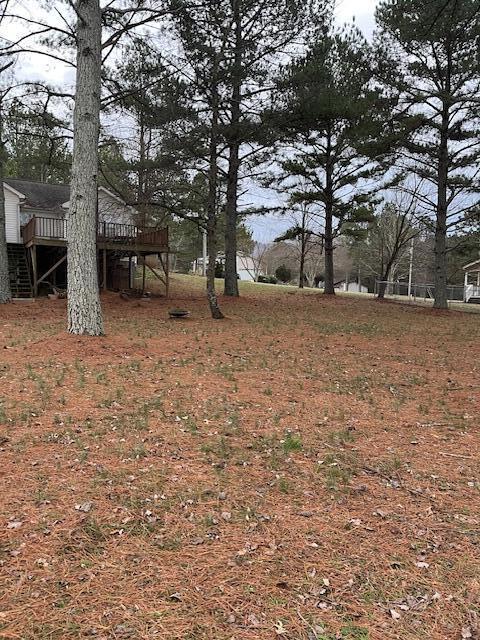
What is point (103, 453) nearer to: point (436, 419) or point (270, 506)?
point (270, 506)

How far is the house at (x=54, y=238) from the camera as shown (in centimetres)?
1628

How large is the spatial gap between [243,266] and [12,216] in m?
39.0

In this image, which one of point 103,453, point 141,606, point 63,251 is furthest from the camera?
point 63,251

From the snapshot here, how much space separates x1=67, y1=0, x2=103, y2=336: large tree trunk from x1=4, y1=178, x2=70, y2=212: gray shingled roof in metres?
13.5

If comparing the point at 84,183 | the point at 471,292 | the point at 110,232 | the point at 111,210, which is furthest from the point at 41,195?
the point at 471,292

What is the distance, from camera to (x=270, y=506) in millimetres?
2762

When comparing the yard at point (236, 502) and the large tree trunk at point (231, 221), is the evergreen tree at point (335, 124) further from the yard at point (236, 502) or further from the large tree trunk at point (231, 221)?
the yard at point (236, 502)

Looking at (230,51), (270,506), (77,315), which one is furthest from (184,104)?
(270,506)

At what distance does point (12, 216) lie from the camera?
749 inches

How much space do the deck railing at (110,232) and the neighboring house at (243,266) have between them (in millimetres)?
17503

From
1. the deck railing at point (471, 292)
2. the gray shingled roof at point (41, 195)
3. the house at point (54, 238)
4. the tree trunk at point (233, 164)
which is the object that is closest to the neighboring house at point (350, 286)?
the deck railing at point (471, 292)

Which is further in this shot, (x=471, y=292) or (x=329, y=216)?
(x=471, y=292)

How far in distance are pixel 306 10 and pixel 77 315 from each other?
9814 mm

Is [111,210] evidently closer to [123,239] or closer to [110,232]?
[110,232]
